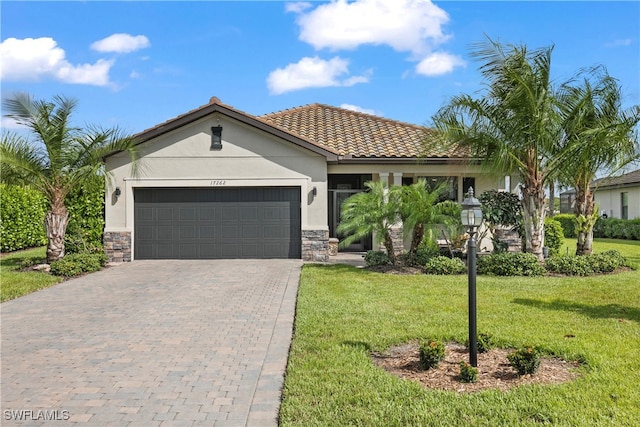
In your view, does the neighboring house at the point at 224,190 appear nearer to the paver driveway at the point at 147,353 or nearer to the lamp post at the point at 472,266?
the paver driveway at the point at 147,353

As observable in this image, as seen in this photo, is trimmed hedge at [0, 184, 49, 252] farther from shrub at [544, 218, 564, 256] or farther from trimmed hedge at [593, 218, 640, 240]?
trimmed hedge at [593, 218, 640, 240]

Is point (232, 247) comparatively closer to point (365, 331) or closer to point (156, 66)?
point (156, 66)

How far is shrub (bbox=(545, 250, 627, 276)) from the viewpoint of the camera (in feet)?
39.3

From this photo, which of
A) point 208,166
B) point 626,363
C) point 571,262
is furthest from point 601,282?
point 208,166

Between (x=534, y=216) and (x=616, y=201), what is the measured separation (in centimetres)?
2178

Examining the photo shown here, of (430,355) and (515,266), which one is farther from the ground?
(515,266)

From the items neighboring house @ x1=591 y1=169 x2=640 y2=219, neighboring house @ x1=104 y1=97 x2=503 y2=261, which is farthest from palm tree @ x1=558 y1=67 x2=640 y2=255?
neighboring house @ x1=591 y1=169 x2=640 y2=219

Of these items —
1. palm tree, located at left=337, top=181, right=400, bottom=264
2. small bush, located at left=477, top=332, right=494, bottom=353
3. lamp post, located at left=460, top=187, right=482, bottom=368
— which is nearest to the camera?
lamp post, located at left=460, top=187, right=482, bottom=368

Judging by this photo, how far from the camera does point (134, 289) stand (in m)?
10.6

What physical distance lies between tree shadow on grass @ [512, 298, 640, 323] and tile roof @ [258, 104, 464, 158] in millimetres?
6712

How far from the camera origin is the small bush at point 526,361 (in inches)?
191

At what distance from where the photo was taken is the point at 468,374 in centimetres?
477

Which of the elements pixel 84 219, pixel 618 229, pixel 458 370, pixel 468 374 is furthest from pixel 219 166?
pixel 618 229

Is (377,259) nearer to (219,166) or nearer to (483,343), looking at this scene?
(219,166)
